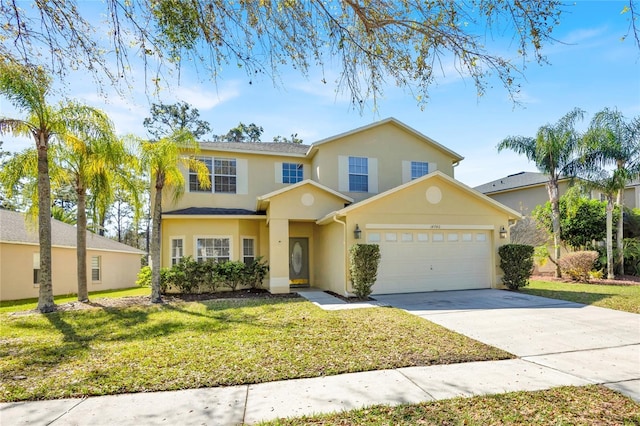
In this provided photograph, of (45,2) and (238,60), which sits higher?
(45,2)

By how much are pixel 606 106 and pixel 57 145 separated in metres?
21.3

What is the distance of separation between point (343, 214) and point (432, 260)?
12.5ft

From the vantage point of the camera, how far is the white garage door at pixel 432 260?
40.8 ft

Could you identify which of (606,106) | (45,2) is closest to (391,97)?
(45,2)

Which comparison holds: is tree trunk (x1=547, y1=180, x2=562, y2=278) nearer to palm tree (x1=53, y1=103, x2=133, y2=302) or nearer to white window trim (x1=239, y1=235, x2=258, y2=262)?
white window trim (x1=239, y1=235, x2=258, y2=262)

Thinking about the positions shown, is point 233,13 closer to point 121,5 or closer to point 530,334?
point 121,5

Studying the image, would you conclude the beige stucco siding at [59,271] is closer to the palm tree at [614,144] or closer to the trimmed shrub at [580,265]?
the trimmed shrub at [580,265]

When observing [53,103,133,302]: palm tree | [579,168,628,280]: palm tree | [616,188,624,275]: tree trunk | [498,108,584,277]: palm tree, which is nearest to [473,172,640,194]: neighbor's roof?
[616,188,624,275]: tree trunk

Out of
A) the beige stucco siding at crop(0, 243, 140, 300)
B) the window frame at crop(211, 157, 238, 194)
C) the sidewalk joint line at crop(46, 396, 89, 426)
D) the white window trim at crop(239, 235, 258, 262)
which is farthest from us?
the window frame at crop(211, 157, 238, 194)

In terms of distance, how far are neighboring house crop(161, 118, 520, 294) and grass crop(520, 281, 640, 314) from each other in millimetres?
1918

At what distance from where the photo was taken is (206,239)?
14.4m

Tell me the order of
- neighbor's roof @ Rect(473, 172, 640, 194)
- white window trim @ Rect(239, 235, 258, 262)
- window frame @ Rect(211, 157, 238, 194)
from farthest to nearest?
1. neighbor's roof @ Rect(473, 172, 640, 194)
2. window frame @ Rect(211, 157, 238, 194)
3. white window trim @ Rect(239, 235, 258, 262)

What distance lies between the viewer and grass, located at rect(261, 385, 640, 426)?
3.56 m

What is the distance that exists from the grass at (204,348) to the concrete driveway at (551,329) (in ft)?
2.32
